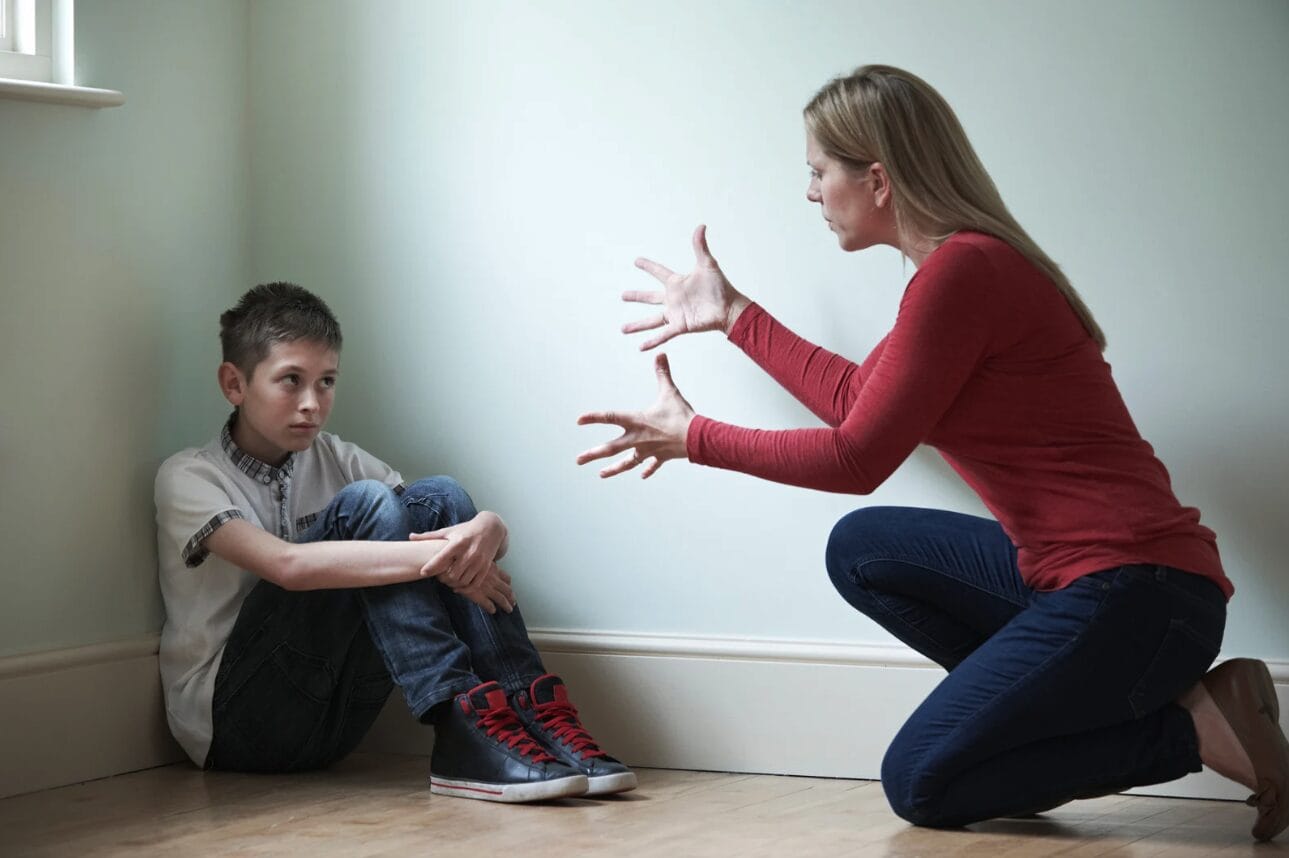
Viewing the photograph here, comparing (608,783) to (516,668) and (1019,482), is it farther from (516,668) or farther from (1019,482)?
(1019,482)

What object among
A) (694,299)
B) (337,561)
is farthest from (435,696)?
(694,299)

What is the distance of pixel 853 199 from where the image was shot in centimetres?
178

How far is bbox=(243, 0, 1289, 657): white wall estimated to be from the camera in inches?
75.6

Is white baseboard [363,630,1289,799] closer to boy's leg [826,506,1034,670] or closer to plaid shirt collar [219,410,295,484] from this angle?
boy's leg [826,506,1034,670]

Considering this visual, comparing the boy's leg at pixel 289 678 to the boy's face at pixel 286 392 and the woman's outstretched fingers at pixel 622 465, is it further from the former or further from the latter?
the woman's outstretched fingers at pixel 622 465

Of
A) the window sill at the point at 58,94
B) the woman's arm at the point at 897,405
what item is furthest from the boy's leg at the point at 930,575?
the window sill at the point at 58,94

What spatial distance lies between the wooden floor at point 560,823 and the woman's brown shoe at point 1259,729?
0.14 ft

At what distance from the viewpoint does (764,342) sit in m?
1.95

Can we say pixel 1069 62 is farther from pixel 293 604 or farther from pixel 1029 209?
pixel 293 604

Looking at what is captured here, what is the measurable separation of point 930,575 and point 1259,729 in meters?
0.41

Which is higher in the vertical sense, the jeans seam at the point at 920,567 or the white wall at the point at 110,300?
the white wall at the point at 110,300

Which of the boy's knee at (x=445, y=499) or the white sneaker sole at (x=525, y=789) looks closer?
the white sneaker sole at (x=525, y=789)

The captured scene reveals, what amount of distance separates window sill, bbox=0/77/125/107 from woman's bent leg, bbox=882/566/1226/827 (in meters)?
1.39

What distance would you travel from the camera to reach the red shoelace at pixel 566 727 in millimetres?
1952
